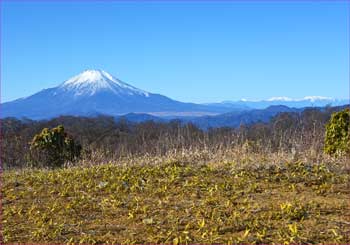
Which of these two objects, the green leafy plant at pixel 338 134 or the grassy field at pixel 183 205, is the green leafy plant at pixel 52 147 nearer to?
the grassy field at pixel 183 205

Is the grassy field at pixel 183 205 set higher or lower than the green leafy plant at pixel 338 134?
lower

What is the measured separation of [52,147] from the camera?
1402 cm

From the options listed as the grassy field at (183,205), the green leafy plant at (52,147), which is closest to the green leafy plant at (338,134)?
the grassy field at (183,205)

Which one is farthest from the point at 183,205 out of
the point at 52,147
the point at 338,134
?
the point at 52,147

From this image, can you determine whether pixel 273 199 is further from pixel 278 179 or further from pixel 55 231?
pixel 55 231

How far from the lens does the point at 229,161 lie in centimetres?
700

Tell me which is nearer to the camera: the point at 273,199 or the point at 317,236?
the point at 317,236

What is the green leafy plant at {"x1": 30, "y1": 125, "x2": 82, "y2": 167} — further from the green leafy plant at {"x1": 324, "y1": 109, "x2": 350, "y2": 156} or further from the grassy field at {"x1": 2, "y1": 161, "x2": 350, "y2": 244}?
the green leafy plant at {"x1": 324, "y1": 109, "x2": 350, "y2": 156}

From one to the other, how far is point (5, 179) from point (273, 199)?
4.04 m

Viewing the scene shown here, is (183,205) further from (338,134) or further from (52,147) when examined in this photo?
(52,147)

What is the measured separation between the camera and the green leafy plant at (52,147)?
13.7m

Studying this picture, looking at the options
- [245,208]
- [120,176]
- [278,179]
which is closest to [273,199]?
[245,208]

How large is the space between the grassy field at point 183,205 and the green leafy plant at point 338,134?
1814 millimetres

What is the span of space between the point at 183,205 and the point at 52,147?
9689mm
